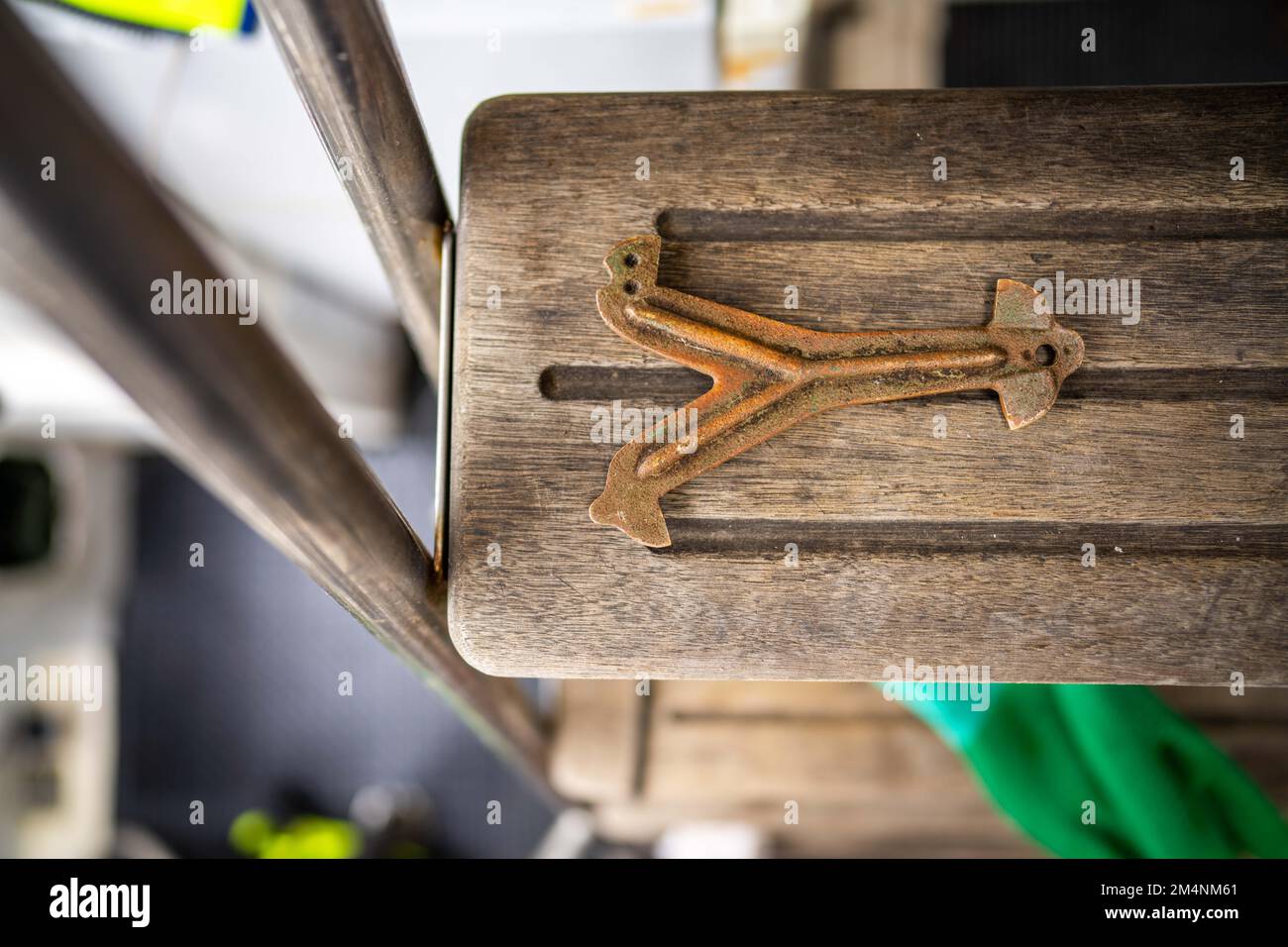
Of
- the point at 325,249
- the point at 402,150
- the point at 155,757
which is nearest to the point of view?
the point at 402,150

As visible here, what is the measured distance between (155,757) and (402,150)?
6.40ft

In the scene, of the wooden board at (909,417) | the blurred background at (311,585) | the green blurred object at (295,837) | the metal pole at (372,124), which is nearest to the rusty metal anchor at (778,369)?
the wooden board at (909,417)

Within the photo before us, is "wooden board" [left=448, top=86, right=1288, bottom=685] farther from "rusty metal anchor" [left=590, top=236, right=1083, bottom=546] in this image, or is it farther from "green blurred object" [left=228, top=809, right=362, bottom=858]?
"green blurred object" [left=228, top=809, right=362, bottom=858]

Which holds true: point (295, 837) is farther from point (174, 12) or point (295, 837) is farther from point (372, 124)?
point (372, 124)

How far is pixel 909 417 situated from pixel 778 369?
0.25ft

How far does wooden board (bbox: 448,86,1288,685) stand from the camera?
441 mm

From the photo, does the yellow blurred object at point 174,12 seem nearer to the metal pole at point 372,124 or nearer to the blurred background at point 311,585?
the blurred background at point 311,585

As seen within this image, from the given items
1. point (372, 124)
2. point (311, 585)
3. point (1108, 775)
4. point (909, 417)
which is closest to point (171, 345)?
point (372, 124)

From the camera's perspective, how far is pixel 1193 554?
1.46ft

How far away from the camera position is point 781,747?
102 centimetres

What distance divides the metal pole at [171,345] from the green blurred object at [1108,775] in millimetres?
446
